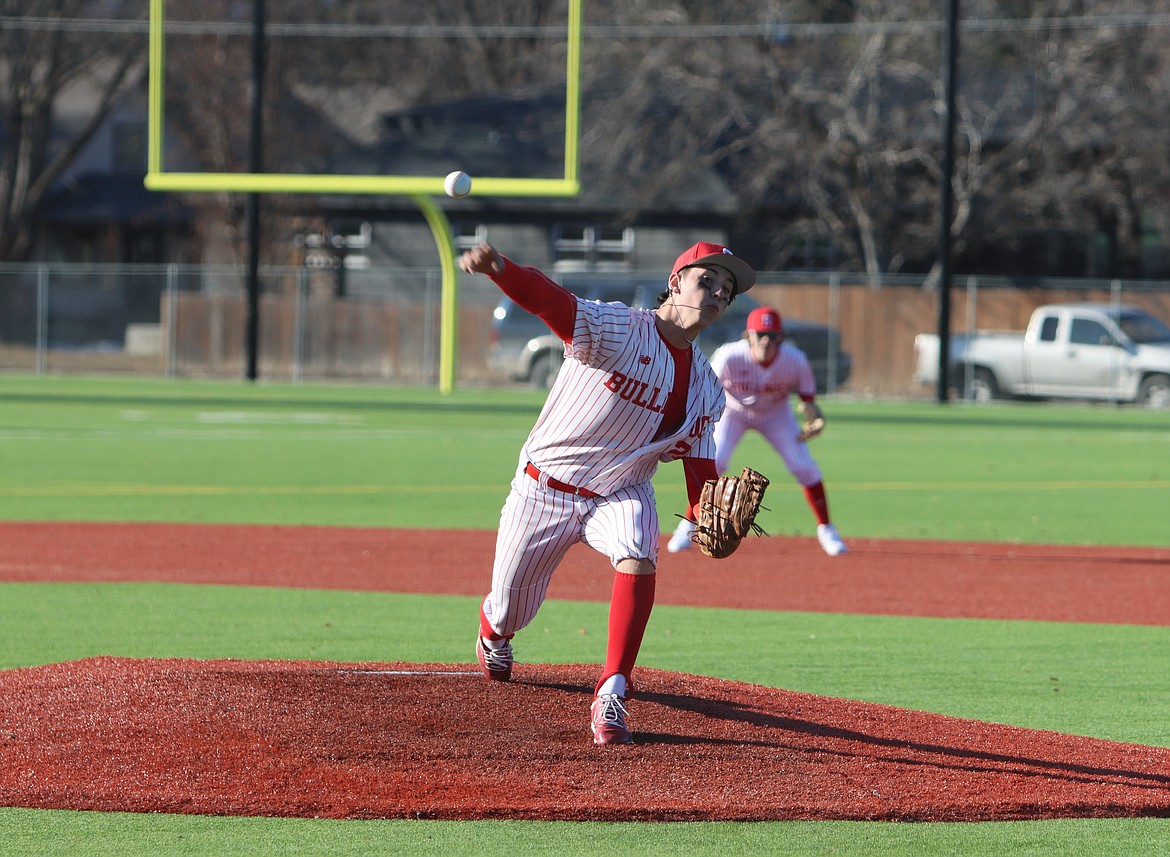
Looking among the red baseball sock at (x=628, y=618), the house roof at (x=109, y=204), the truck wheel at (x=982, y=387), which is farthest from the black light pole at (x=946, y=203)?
the house roof at (x=109, y=204)

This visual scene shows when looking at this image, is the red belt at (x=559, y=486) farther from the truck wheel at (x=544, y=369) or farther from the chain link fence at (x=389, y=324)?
the chain link fence at (x=389, y=324)

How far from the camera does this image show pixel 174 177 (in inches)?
871

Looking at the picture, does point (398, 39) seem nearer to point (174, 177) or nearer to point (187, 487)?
point (174, 177)

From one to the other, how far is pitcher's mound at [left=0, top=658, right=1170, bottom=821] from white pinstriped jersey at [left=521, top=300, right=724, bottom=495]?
3.15 feet

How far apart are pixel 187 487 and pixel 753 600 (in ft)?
25.0

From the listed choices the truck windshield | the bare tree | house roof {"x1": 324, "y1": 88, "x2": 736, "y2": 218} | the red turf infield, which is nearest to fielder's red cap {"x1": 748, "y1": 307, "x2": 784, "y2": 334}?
the red turf infield

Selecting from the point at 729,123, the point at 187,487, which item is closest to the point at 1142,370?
the point at 729,123

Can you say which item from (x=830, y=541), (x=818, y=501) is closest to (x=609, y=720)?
(x=830, y=541)

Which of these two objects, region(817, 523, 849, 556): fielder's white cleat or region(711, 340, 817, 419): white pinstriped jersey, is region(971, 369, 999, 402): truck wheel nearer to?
region(711, 340, 817, 419): white pinstriped jersey

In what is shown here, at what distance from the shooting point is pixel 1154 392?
28531mm

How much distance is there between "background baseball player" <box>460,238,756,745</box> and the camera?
589 centimetres

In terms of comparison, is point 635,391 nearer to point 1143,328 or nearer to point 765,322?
point 765,322

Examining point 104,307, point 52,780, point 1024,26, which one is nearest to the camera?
point 52,780

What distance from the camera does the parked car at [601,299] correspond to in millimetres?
29766
